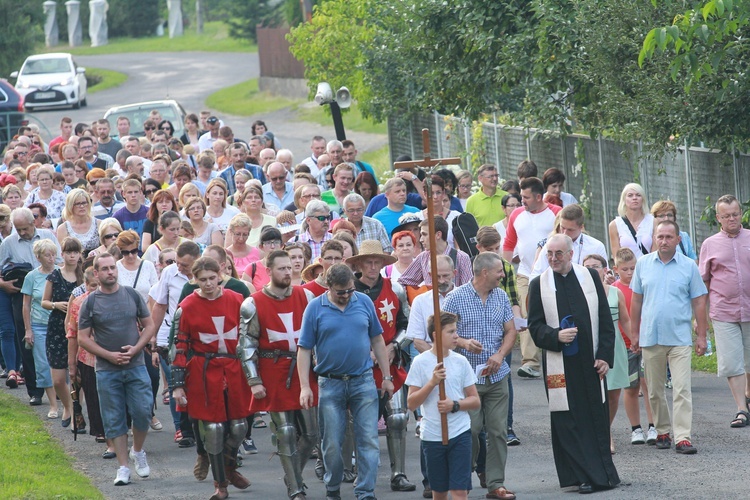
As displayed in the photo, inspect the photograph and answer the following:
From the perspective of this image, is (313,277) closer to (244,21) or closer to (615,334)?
(615,334)

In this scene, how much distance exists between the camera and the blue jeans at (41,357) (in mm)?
13820

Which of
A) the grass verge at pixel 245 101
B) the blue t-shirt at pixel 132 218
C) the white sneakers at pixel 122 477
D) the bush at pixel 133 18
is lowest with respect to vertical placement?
the white sneakers at pixel 122 477

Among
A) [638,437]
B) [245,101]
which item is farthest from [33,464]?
[245,101]

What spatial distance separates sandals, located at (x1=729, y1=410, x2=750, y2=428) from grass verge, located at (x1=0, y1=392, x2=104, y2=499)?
511 cm

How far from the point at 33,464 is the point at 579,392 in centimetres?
452

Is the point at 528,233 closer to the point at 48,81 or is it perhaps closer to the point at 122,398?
the point at 122,398

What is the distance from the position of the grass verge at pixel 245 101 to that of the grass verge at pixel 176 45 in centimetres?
1482

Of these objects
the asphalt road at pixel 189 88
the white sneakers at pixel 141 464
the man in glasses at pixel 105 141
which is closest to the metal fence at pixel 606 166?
the man in glasses at pixel 105 141

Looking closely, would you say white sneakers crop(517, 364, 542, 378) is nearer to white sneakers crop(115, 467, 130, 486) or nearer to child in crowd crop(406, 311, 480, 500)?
white sneakers crop(115, 467, 130, 486)

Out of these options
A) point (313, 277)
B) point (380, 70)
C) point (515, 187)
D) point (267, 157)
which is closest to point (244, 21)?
point (380, 70)

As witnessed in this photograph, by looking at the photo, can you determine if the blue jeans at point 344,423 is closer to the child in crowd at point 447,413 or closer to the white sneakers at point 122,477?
the child in crowd at point 447,413

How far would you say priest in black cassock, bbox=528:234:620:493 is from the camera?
9.80 metres

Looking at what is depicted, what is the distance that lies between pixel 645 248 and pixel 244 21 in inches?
2138

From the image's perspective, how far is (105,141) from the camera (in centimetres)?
2330
